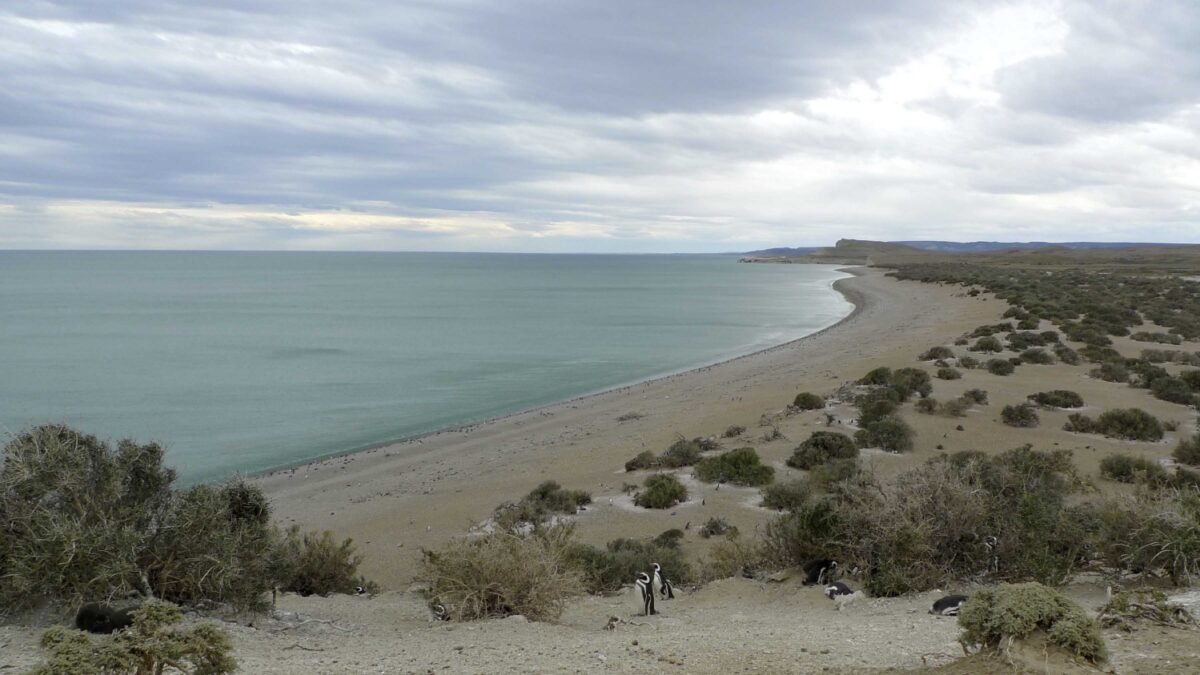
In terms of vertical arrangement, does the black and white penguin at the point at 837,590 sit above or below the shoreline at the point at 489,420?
above

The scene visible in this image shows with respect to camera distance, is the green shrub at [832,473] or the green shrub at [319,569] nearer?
the green shrub at [319,569]

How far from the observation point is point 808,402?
20.3 m

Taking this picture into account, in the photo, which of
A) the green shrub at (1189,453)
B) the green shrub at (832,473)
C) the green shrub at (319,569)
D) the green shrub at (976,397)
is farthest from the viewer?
the green shrub at (976,397)

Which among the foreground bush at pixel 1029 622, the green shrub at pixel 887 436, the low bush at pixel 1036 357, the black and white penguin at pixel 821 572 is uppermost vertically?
the foreground bush at pixel 1029 622

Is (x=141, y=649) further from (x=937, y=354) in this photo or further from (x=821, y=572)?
(x=937, y=354)

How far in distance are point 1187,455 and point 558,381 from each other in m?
22.3

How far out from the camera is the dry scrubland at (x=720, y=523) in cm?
603

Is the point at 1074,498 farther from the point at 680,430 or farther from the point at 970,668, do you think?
the point at 680,430

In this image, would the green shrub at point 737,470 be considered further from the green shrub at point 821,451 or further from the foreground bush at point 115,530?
the foreground bush at point 115,530

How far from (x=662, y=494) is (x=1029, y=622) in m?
8.45

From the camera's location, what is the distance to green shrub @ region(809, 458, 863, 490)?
504 inches

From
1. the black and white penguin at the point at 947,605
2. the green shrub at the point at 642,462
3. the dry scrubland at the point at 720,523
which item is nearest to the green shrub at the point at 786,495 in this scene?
the dry scrubland at the point at 720,523

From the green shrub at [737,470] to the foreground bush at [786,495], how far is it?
956 millimetres

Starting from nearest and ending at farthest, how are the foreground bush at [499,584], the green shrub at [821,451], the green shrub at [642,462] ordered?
1. the foreground bush at [499,584]
2. the green shrub at [821,451]
3. the green shrub at [642,462]
